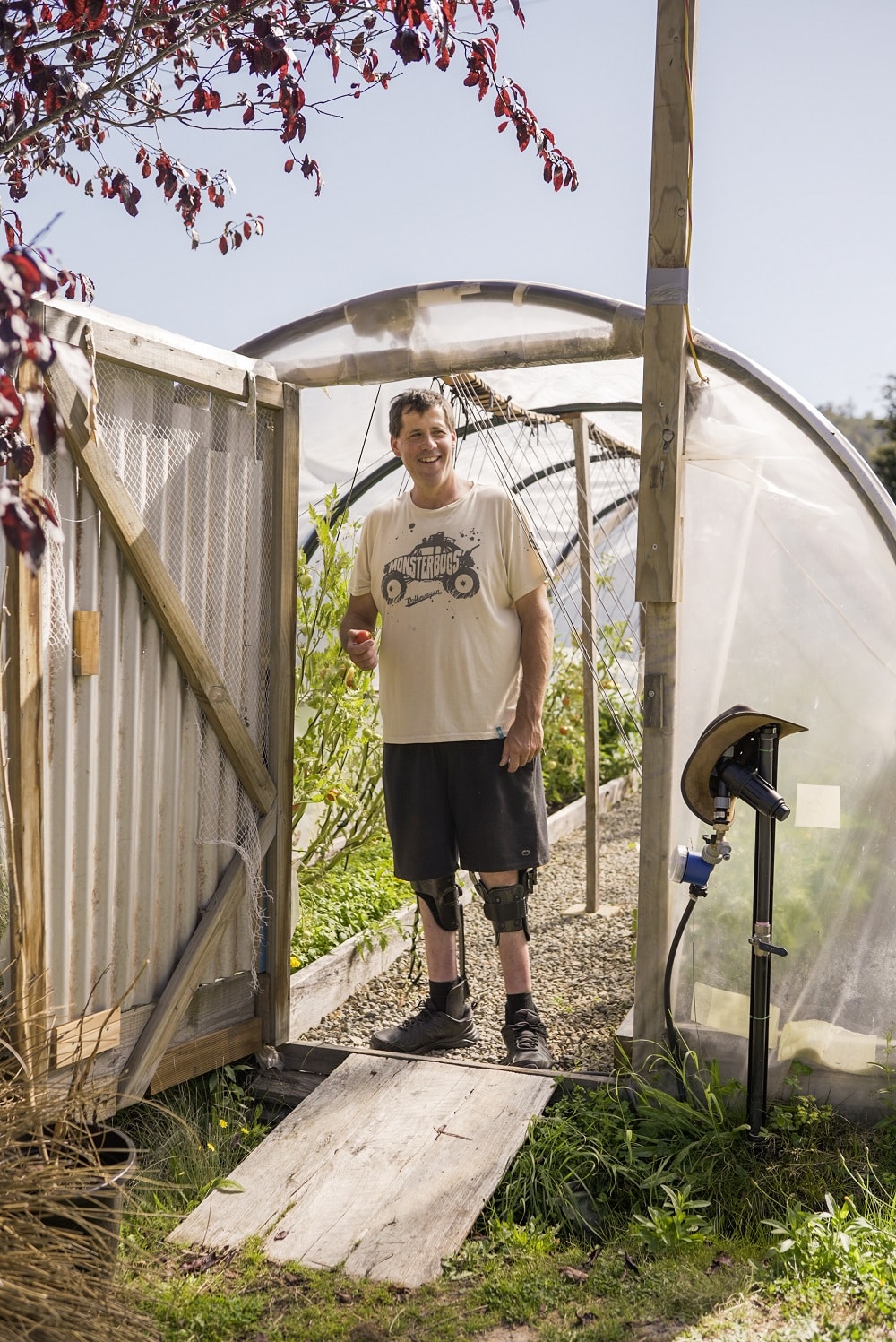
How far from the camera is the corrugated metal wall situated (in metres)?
2.71

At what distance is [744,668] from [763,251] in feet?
45.0

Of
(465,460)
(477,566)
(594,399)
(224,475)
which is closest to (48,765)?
(224,475)

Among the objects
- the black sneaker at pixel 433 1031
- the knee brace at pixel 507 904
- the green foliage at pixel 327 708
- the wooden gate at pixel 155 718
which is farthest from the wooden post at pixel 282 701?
the knee brace at pixel 507 904

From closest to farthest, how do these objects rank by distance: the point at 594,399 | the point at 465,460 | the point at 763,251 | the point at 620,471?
the point at 594,399 < the point at 465,460 < the point at 620,471 < the point at 763,251

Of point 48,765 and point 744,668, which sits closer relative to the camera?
point 48,765

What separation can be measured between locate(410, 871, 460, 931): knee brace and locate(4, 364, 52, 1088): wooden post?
122cm

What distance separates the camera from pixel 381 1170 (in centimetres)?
273

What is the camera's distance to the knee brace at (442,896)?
135 inches

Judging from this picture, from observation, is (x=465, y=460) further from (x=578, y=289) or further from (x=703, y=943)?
(x=703, y=943)

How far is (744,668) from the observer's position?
3092 mm

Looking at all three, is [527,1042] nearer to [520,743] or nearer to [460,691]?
[520,743]

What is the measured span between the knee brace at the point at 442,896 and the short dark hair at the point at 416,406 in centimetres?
141

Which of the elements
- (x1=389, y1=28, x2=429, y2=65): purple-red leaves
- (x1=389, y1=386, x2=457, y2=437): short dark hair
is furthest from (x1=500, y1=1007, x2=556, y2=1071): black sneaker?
(x1=389, y1=28, x2=429, y2=65): purple-red leaves

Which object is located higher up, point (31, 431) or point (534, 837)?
point (31, 431)
